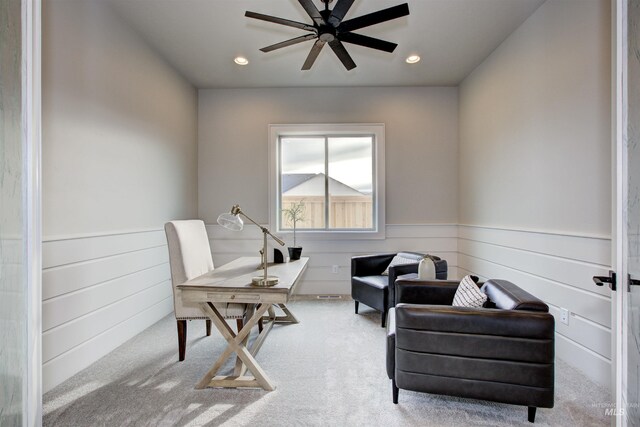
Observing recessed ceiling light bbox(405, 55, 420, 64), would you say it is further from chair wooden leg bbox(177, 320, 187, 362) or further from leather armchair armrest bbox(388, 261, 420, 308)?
chair wooden leg bbox(177, 320, 187, 362)

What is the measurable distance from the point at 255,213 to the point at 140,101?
72.1 inches

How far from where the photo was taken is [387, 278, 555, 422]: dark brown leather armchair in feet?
5.08

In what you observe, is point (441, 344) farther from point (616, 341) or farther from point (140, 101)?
point (140, 101)

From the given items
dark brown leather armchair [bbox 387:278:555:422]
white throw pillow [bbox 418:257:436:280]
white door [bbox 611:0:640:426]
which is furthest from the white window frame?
white door [bbox 611:0:640:426]

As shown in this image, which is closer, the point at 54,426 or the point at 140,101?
the point at 54,426

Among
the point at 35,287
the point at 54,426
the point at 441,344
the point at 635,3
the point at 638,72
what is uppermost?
the point at 635,3

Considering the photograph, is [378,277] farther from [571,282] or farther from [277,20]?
[277,20]

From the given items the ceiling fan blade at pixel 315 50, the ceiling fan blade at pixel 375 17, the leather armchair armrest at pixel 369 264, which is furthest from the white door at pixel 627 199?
the leather armchair armrest at pixel 369 264

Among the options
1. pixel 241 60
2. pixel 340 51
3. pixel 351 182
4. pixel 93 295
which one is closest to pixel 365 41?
pixel 340 51

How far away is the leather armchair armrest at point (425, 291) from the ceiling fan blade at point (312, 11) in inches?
73.0

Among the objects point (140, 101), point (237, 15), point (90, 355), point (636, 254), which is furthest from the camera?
point (140, 101)

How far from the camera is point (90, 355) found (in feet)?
7.47

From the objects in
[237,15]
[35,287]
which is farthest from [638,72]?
[35,287]

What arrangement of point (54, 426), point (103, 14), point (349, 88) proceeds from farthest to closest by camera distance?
1. point (349, 88)
2. point (103, 14)
3. point (54, 426)
